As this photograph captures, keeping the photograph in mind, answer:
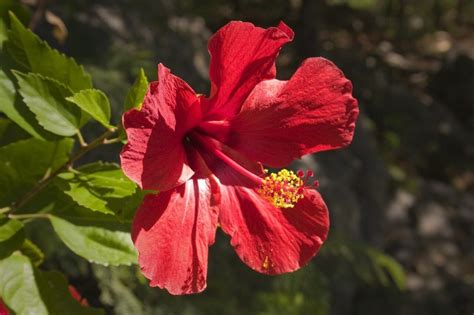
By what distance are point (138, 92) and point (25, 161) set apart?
271 millimetres

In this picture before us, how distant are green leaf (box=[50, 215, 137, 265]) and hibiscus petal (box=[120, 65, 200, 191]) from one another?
0.20 metres

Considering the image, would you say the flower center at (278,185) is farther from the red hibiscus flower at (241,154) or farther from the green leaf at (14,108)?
the green leaf at (14,108)

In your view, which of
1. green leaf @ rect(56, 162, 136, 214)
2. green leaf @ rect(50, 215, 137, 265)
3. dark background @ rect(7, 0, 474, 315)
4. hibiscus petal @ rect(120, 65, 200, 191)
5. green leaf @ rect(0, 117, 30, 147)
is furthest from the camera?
dark background @ rect(7, 0, 474, 315)

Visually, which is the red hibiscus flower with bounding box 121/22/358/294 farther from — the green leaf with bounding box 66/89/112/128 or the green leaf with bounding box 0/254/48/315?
the green leaf with bounding box 0/254/48/315

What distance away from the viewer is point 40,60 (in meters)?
1.09

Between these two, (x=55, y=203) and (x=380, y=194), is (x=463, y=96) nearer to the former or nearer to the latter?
(x=380, y=194)

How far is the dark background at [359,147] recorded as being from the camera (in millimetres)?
2258

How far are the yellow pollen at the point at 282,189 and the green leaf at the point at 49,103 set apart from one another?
0.31 meters

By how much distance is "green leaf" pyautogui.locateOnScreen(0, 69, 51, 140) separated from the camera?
1058 mm

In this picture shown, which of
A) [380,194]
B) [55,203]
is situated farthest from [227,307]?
[380,194]

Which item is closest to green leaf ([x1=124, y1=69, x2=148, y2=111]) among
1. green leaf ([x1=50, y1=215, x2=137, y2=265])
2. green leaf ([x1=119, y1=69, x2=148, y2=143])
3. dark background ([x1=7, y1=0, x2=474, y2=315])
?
green leaf ([x1=119, y1=69, x2=148, y2=143])

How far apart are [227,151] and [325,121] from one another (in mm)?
145

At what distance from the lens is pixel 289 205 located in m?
0.96

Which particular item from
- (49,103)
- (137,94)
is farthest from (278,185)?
(49,103)
